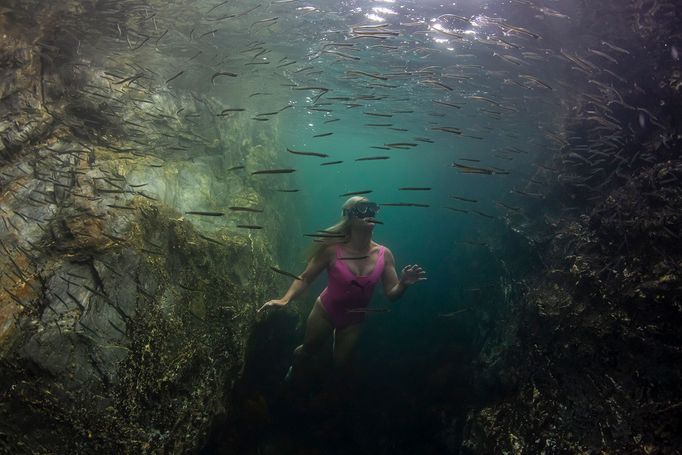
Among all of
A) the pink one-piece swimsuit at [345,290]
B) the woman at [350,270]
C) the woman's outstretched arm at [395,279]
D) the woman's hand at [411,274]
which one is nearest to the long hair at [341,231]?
the woman at [350,270]

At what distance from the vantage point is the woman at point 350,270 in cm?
527

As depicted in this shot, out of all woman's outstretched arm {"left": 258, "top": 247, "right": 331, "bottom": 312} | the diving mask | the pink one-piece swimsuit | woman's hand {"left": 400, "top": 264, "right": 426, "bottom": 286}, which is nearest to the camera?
woman's hand {"left": 400, "top": 264, "right": 426, "bottom": 286}

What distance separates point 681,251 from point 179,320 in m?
8.04

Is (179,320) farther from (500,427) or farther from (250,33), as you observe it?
(250,33)

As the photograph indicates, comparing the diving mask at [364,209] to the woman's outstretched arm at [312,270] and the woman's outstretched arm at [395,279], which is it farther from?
the woman's outstretched arm at [395,279]

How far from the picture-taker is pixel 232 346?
612 centimetres

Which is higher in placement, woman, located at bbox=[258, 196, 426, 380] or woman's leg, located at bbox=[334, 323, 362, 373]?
woman, located at bbox=[258, 196, 426, 380]

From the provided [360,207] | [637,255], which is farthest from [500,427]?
[360,207]

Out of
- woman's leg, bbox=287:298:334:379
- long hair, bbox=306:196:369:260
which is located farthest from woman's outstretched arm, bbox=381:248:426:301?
woman's leg, bbox=287:298:334:379

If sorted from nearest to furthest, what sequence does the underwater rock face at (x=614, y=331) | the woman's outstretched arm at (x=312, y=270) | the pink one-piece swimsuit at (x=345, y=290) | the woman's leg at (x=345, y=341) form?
1. the underwater rock face at (x=614, y=331)
2. the pink one-piece swimsuit at (x=345, y=290)
3. the woman's outstretched arm at (x=312, y=270)
4. the woman's leg at (x=345, y=341)

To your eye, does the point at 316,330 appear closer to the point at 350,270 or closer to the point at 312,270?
the point at 312,270

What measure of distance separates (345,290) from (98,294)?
368 centimetres

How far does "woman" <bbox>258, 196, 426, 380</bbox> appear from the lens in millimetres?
5270

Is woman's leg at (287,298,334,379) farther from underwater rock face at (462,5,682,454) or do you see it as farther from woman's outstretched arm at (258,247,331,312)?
underwater rock face at (462,5,682,454)
